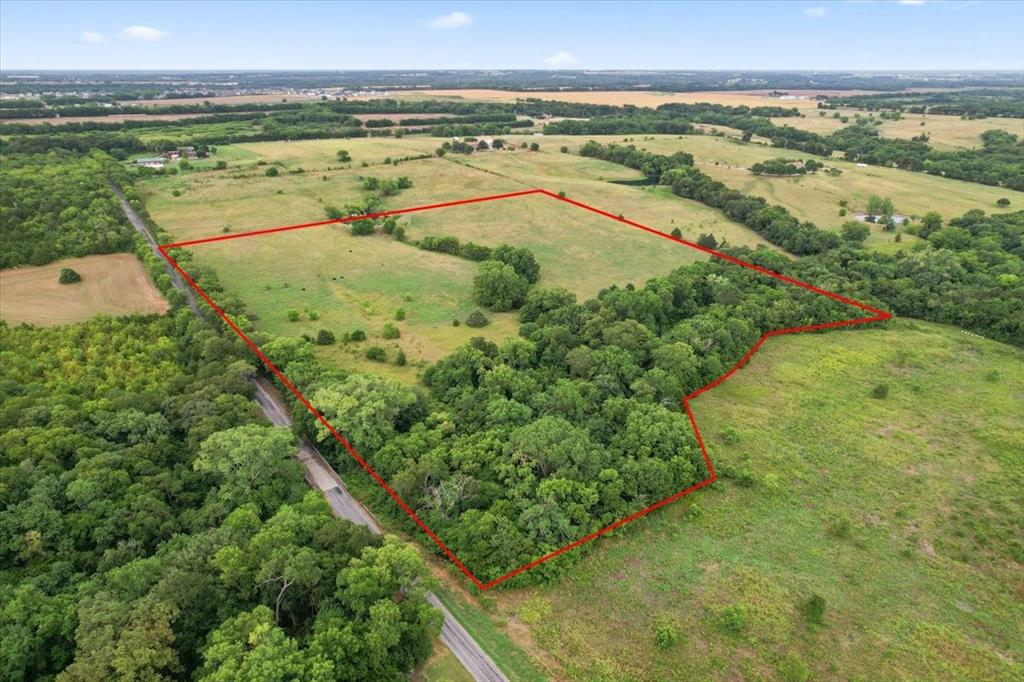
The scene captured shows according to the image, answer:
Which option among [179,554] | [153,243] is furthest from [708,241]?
[153,243]

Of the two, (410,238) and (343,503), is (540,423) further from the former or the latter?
(410,238)

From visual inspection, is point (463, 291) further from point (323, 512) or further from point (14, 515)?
point (14, 515)

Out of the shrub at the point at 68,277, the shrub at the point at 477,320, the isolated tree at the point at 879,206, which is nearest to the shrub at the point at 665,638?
the shrub at the point at 477,320

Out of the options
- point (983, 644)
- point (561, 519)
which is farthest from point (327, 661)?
point (983, 644)

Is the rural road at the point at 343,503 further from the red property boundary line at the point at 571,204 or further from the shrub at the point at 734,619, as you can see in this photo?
the shrub at the point at 734,619

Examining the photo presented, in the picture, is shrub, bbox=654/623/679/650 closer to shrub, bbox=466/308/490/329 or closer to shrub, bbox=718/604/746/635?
shrub, bbox=718/604/746/635

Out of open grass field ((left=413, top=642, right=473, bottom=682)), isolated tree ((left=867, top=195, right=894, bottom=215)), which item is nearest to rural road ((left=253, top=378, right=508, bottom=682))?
open grass field ((left=413, top=642, right=473, bottom=682))
